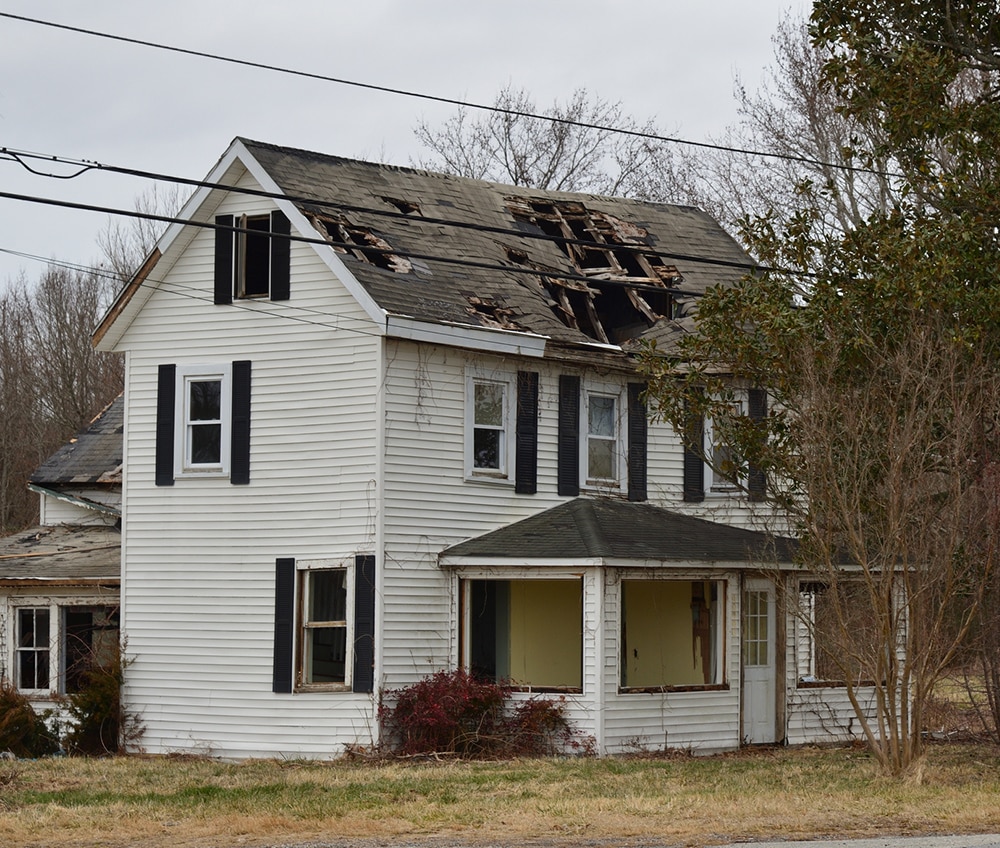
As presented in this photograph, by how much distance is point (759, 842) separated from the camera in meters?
13.0

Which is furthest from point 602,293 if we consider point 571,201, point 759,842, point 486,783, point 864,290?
point 759,842

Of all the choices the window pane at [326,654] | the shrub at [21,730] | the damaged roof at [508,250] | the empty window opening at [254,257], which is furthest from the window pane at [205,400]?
the shrub at [21,730]

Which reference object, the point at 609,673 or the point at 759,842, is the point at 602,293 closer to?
the point at 609,673

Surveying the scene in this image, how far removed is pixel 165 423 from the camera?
909 inches

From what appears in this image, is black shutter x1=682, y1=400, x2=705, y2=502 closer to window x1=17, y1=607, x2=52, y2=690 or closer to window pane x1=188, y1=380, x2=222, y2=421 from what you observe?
window pane x1=188, y1=380, x2=222, y2=421

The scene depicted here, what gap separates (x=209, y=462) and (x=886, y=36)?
36.2ft

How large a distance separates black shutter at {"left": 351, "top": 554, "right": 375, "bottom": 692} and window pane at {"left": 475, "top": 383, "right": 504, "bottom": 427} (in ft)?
9.30

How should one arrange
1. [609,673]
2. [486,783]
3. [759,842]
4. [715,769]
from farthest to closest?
1. [609,673]
2. [715,769]
3. [486,783]
4. [759,842]

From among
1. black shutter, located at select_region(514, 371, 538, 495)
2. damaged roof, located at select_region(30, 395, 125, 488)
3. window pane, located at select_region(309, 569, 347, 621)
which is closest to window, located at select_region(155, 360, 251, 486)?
window pane, located at select_region(309, 569, 347, 621)

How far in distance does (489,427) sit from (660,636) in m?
5.13

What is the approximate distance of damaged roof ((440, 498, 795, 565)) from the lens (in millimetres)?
21325

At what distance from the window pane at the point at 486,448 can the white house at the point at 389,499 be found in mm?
55

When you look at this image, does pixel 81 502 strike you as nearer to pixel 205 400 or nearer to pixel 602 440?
pixel 205 400

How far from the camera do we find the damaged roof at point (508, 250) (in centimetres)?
2255
